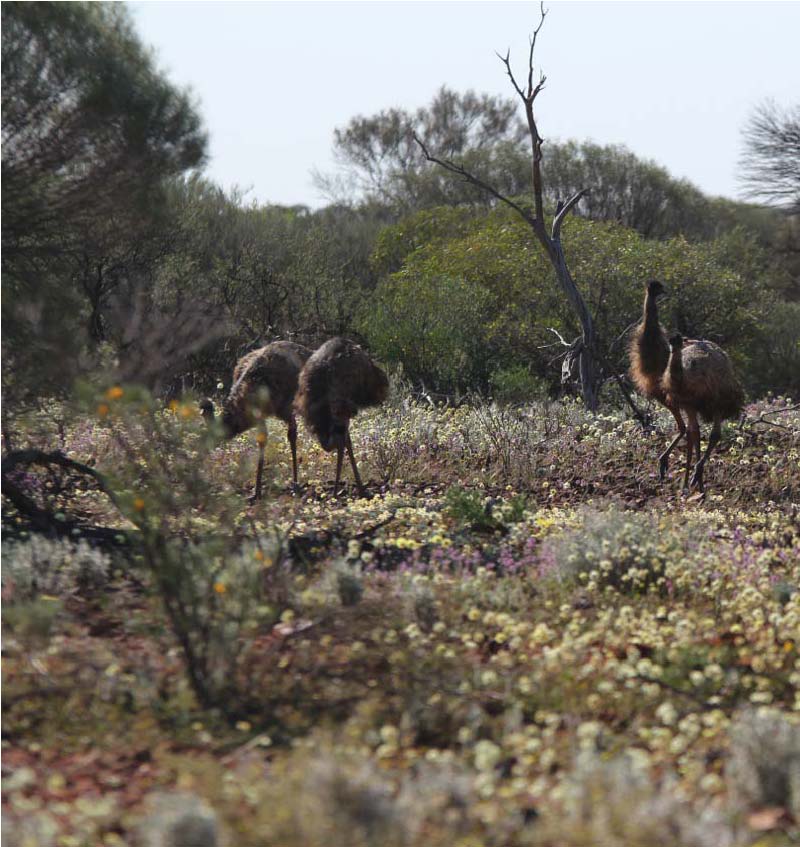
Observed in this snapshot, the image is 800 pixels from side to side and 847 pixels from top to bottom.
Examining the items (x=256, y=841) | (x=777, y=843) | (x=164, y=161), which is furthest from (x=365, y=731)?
(x=164, y=161)

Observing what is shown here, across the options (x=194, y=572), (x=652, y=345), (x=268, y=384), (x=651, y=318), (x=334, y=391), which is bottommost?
(x=194, y=572)

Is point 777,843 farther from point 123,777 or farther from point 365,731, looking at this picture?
point 123,777

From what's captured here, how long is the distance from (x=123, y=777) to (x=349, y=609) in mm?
1704

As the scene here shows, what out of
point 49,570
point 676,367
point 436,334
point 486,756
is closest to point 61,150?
point 49,570

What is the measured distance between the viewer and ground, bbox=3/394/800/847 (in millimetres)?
3027

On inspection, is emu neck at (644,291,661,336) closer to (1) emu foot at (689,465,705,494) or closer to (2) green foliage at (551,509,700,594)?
(1) emu foot at (689,465,705,494)

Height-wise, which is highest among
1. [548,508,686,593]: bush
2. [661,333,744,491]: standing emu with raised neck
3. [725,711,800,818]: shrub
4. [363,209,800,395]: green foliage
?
[363,209,800,395]: green foliage

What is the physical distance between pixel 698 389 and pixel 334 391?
330 centimetres

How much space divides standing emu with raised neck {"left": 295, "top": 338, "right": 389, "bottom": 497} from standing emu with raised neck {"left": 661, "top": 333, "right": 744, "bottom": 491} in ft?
9.10

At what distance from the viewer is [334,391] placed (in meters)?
9.30

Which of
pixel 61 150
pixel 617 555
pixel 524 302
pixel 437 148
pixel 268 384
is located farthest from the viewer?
pixel 437 148

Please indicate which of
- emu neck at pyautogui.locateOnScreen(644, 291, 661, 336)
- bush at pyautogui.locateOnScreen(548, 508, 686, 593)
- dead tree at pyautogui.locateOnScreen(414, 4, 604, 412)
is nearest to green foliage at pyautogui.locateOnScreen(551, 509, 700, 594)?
bush at pyautogui.locateOnScreen(548, 508, 686, 593)

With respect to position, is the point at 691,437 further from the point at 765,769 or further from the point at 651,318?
the point at 765,769

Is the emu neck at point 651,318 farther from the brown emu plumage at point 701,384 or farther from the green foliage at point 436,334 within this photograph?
the green foliage at point 436,334
